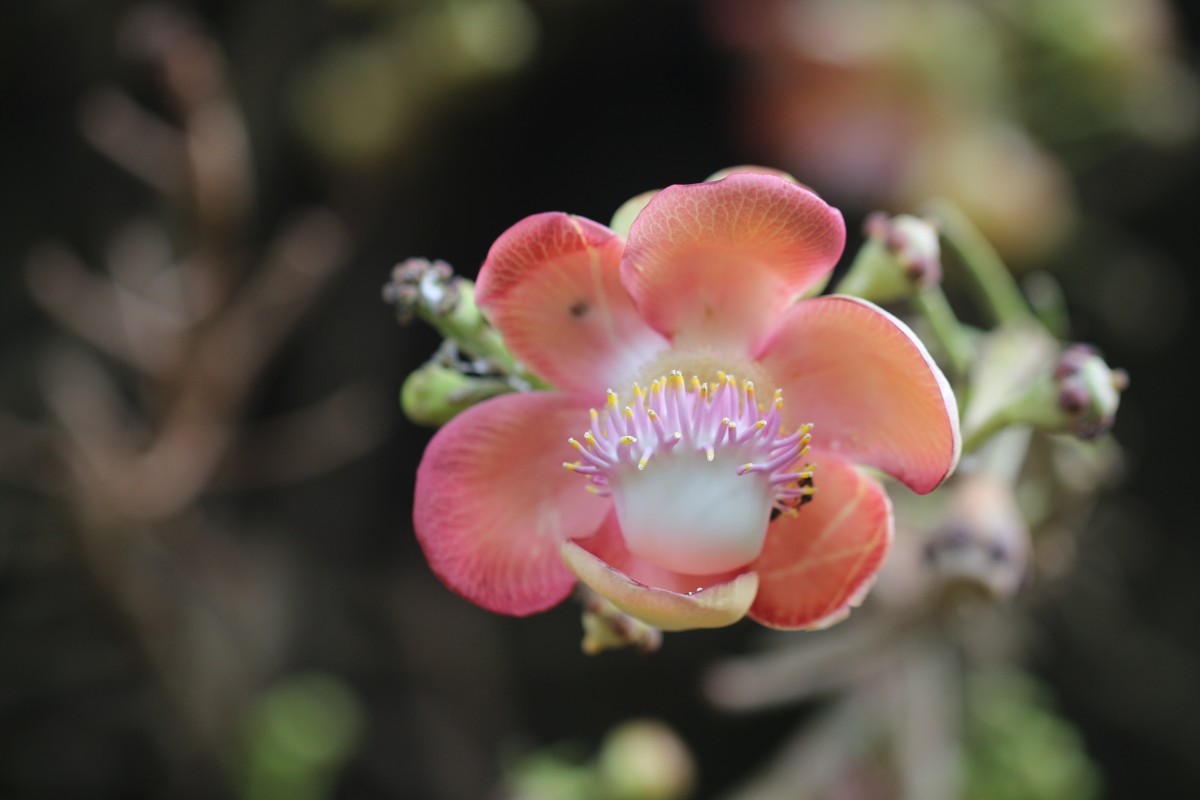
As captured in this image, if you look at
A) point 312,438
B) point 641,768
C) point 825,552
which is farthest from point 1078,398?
point 312,438

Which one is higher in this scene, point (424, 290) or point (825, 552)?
point (424, 290)

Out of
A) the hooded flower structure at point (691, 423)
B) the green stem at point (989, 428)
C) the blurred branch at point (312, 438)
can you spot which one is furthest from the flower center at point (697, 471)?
the blurred branch at point (312, 438)

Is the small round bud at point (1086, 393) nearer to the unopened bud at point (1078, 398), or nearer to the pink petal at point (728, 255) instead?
the unopened bud at point (1078, 398)

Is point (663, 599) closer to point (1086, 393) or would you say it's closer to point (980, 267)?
point (1086, 393)

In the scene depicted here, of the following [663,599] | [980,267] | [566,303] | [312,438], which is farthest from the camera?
[312,438]

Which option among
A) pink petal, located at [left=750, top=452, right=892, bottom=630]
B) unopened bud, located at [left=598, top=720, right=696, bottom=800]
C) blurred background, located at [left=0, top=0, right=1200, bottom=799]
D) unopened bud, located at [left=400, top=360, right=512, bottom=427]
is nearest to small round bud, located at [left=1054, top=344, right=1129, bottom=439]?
pink petal, located at [left=750, top=452, right=892, bottom=630]
